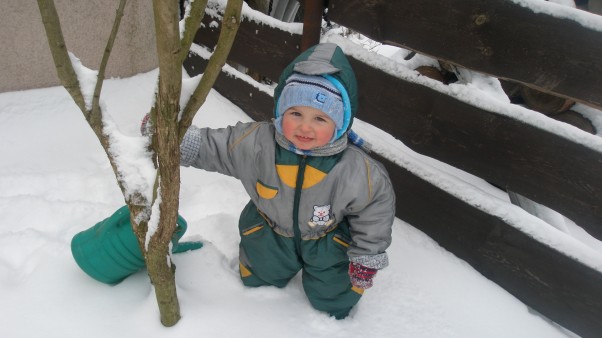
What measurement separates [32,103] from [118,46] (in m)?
0.73

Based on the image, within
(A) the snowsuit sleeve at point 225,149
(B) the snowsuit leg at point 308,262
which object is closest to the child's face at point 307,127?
(A) the snowsuit sleeve at point 225,149

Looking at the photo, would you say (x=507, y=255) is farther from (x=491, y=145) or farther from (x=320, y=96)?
(x=320, y=96)

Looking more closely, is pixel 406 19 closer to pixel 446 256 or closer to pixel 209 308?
pixel 446 256

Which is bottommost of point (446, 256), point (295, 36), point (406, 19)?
point (446, 256)

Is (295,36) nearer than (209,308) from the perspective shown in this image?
No

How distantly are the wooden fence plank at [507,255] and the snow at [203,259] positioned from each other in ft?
0.14

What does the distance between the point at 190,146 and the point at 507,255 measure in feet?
4.98

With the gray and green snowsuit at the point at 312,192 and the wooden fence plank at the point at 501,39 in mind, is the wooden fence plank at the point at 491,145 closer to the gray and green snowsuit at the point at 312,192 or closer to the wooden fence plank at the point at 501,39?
the wooden fence plank at the point at 501,39

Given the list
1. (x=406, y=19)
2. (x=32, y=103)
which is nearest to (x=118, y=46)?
(x=32, y=103)

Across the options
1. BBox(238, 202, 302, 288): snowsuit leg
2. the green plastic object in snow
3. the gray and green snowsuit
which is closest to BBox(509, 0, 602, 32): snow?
the gray and green snowsuit

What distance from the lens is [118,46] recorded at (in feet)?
10.9

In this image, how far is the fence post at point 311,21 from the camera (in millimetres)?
2447

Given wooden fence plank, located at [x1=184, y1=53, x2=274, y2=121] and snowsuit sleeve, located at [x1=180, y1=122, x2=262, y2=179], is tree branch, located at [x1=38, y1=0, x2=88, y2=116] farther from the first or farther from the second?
wooden fence plank, located at [x1=184, y1=53, x2=274, y2=121]

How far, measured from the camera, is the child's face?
1485mm
